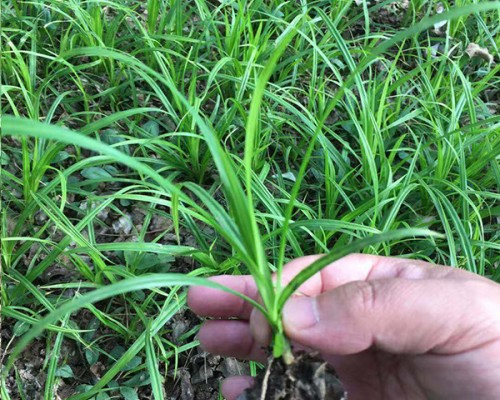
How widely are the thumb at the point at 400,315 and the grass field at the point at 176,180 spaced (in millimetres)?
368

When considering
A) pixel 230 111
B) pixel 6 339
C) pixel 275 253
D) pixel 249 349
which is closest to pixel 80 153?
pixel 230 111

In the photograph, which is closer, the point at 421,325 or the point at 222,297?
the point at 421,325

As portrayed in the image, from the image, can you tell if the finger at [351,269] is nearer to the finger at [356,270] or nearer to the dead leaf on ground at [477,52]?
the finger at [356,270]

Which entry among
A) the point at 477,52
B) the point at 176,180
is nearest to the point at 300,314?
the point at 176,180

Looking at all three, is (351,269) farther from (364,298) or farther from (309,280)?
(364,298)

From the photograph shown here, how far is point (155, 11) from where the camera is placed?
6.19 feet

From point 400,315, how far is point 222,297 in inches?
17.9

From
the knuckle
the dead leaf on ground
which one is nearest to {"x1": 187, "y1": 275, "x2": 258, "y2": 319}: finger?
the knuckle

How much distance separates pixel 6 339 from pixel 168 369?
463 mm

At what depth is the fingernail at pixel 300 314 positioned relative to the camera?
3.06ft

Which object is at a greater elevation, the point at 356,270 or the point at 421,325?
the point at 421,325

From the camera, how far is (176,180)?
1.74 metres

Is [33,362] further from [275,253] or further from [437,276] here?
[437,276]

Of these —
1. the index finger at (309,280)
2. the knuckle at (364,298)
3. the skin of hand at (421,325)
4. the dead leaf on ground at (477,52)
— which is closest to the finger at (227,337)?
the index finger at (309,280)
